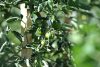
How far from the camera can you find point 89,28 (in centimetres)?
26

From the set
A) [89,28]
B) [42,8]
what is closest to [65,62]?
[42,8]

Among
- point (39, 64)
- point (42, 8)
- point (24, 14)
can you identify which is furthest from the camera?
point (24, 14)

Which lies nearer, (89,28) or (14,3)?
(89,28)

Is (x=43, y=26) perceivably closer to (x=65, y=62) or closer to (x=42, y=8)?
(x=42, y=8)

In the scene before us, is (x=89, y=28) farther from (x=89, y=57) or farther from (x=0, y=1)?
(x=0, y=1)

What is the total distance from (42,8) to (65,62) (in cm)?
59

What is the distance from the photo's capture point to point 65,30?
182 centimetres

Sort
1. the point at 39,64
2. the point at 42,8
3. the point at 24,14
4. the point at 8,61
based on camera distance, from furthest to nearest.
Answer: the point at 8,61
the point at 24,14
the point at 39,64
the point at 42,8

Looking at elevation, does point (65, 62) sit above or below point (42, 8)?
below

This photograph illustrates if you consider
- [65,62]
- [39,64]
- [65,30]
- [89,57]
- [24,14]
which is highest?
[89,57]

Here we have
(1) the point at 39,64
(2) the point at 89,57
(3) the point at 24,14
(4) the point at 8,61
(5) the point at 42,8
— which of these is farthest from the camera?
(4) the point at 8,61

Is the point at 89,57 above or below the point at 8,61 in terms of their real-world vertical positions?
above

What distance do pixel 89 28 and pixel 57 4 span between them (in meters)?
1.42

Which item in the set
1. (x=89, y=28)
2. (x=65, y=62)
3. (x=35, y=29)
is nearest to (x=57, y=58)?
(x=65, y=62)
